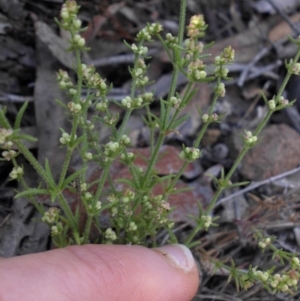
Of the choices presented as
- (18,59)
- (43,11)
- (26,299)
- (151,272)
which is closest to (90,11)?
(43,11)

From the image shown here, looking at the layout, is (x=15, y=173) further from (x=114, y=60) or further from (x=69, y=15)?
(x=114, y=60)

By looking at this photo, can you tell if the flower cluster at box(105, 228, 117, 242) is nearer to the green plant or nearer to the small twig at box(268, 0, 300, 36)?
the green plant

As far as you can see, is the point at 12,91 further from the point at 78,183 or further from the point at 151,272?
the point at 151,272

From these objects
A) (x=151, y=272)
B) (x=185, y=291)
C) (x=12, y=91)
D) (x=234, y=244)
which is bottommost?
(x=234, y=244)

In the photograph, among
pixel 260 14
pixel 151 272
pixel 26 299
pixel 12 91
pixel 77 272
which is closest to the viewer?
pixel 26 299

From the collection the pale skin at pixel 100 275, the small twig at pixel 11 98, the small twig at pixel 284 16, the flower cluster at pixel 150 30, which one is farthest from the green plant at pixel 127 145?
the small twig at pixel 284 16

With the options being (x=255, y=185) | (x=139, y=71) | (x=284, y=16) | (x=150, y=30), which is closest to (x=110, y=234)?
(x=139, y=71)

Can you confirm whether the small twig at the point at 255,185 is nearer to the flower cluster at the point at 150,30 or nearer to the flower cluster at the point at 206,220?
the flower cluster at the point at 206,220
